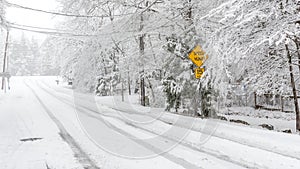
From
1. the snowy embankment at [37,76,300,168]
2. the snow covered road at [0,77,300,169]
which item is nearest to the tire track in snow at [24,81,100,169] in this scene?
the snow covered road at [0,77,300,169]

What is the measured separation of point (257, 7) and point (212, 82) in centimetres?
457

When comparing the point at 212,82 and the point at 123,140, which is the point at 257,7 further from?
the point at 123,140

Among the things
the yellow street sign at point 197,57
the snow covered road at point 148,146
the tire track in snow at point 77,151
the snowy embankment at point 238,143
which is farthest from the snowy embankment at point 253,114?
the tire track in snow at point 77,151

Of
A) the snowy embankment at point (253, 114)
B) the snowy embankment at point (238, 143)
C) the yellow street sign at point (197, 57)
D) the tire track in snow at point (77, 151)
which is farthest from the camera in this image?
the snowy embankment at point (253, 114)

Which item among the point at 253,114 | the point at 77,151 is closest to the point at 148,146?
the point at 77,151

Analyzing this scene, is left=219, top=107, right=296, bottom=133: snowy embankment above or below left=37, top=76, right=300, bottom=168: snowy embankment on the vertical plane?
below

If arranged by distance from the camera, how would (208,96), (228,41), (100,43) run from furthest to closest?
→ (100,43)
(208,96)
(228,41)

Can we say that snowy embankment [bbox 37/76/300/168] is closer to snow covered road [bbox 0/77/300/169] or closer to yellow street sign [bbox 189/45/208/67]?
snow covered road [bbox 0/77/300/169]

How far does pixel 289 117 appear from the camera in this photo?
64.8 feet

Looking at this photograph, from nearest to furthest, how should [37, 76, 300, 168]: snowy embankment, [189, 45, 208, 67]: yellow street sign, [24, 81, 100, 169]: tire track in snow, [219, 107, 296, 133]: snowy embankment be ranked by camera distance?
1. [24, 81, 100, 169]: tire track in snow
2. [37, 76, 300, 168]: snowy embankment
3. [189, 45, 208, 67]: yellow street sign
4. [219, 107, 296, 133]: snowy embankment

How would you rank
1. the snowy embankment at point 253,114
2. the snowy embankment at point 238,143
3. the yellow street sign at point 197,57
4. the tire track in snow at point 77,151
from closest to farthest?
the tire track in snow at point 77,151 < the snowy embankment at point 238,143 < the yellow street sign at point 197,57 < the snowy embankment at point 253,114

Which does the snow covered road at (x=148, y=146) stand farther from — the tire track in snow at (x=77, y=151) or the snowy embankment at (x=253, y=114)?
the snowy embankment at (x=253, y=114)

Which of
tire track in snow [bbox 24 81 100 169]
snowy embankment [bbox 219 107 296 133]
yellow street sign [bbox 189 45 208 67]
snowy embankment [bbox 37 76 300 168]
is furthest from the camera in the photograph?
snowy embankment [bbox 219 107 296 133]

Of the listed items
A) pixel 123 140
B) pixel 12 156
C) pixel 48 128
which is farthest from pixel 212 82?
pixel 12 156
